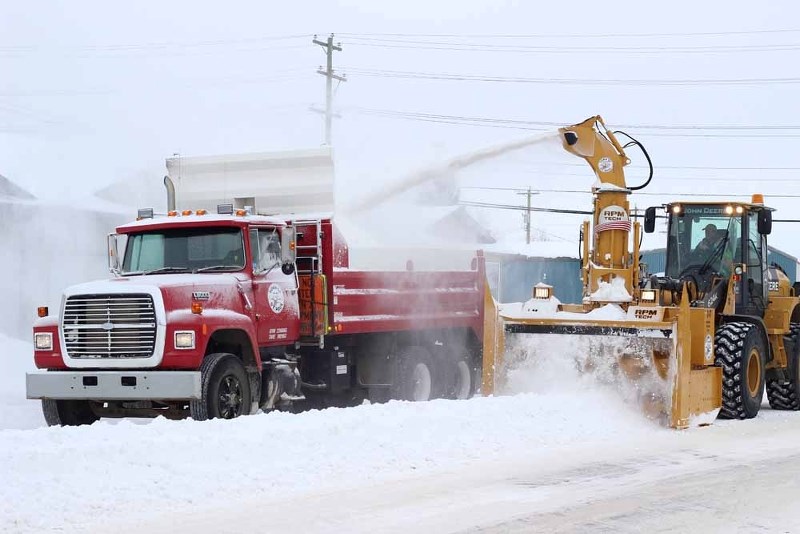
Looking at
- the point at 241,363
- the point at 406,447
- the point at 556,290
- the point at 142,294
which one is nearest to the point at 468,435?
the point at 406,447

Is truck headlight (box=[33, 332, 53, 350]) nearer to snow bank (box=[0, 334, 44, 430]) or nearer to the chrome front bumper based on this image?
the chrome front bumper

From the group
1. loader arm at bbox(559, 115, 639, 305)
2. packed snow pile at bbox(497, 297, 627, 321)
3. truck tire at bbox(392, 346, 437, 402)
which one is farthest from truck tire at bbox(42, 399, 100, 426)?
loader arm at bbox(559, 115, 639, 305)

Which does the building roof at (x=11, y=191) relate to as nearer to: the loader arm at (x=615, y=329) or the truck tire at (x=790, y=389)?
the loader arm at (x=615, y=329)

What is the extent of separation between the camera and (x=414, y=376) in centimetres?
1473

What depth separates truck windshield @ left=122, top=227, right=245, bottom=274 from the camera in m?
11.9

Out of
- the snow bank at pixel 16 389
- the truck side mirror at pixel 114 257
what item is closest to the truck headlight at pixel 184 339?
the truck side mirror at pixel 114 257

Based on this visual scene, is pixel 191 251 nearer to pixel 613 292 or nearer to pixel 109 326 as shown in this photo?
pixel 109 326

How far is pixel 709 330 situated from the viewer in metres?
12.4

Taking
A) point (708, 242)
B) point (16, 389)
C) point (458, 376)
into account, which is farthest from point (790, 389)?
point (16, 389)

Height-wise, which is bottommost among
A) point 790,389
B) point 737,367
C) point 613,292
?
point 790,389

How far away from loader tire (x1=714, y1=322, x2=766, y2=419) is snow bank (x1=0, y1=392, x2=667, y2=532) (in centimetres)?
182

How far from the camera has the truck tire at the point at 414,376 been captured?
14469 millimetres

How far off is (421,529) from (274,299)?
568 centimetres

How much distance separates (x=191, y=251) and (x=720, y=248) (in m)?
6.89
